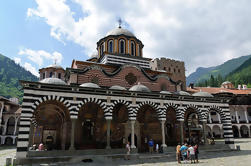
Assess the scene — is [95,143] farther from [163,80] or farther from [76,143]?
[163,80]

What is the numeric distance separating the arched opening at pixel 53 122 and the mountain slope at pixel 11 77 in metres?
90.6

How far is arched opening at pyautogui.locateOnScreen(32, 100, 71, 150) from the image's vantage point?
18422mm

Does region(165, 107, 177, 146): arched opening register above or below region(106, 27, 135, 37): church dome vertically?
below

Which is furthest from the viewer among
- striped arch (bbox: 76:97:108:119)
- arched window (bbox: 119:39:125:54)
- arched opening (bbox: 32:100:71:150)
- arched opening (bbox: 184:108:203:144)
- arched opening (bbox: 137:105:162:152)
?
arched window (bbox: 119:39:125:54)

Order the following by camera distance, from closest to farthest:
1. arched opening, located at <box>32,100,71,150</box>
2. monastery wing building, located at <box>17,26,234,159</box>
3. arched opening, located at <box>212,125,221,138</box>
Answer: monastery wing building, located at <box>17,26,234,159</box>, arched opening, located at <box>32,100,71,150</box>, arched opening, located at <box>212,125,221,138</box>

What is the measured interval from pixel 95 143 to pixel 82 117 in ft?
9.41

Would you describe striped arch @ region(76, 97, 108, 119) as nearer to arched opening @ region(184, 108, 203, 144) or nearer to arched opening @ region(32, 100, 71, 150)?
arched opening @ region(32, 100, 71, 150)

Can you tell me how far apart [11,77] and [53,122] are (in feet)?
422

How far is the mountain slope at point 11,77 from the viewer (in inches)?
4194

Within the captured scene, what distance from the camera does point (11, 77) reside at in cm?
12862

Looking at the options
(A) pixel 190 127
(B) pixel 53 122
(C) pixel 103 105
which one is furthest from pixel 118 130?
(A) pixel 190 127

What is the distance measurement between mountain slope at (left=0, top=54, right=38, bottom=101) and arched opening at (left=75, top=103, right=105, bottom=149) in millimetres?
94774

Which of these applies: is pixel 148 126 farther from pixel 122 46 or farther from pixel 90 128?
pixel 122 46

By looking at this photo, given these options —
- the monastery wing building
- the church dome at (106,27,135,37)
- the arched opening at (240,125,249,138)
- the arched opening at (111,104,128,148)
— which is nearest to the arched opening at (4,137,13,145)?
the monastery wing building
